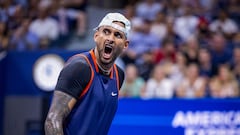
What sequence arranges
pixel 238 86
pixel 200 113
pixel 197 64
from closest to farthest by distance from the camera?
pixel 200 113
pixel 238 86
pixel 197 64

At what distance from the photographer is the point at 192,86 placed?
9.58m

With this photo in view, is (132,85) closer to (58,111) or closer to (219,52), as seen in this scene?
(219,52)

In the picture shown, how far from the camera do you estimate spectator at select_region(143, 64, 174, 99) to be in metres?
9.86

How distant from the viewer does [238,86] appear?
31.7 ft

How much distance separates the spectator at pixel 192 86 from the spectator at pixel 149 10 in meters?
3.18

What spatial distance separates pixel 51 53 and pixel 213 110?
4.35 meters

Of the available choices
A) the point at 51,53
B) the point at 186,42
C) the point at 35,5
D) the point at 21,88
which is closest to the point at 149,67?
the point at 186,42

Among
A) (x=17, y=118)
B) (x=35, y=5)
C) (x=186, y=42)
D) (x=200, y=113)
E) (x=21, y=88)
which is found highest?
(x=35, y=5)

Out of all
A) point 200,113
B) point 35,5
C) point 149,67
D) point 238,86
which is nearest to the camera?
point 200,113

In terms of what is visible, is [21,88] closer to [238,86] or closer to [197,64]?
[197,64]

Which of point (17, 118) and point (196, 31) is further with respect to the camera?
point (196, 31)

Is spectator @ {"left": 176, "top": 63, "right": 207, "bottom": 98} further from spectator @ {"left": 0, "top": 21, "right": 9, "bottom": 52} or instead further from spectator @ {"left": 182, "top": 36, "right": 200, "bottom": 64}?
spectator @ {"left": 0, "top": 21, "right": 9, "bottom": 52}

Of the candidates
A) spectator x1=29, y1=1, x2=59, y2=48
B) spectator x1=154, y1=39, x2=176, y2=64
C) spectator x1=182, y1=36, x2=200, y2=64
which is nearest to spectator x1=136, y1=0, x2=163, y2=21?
A: spectator x1=154, y1=39, x2=176, y2=64

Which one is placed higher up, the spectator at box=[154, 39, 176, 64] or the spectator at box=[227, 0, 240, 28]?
the spectator at box=[227, 0, 240, 28]
